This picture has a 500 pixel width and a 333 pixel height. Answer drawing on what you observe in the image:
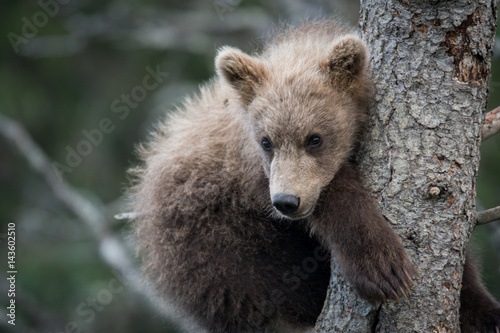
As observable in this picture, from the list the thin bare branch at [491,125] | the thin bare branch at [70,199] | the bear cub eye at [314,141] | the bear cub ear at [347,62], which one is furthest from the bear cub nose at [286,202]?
the thin bare branch at [70,199]

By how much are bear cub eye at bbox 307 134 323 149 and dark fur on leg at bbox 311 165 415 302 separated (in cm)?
27

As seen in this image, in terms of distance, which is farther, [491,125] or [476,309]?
[476,309]

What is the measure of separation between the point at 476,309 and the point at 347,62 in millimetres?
1957

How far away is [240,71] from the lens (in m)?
4.35

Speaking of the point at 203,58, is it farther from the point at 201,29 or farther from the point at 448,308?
the point at 448,308

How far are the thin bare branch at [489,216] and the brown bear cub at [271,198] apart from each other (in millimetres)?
541

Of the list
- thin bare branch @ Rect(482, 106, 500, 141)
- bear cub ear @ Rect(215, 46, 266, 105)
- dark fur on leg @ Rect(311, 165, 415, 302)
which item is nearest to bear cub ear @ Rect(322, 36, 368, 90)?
bear cub ear @ Rect(215, 46, 266, 105)

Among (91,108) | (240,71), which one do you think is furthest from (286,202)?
(91,108)

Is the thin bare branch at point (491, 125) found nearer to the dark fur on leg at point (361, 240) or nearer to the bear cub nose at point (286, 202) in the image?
the dark fur on leg at point (361, 240)

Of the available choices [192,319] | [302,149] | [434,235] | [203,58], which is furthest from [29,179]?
[434,235]

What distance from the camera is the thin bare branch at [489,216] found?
3436mm

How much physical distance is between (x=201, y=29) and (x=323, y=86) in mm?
5969

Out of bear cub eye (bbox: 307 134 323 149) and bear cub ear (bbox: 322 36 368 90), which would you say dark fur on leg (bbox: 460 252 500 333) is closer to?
bear cub eye (bbox: 307 134 323 149)

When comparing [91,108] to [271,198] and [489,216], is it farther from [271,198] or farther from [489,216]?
[489,216]
